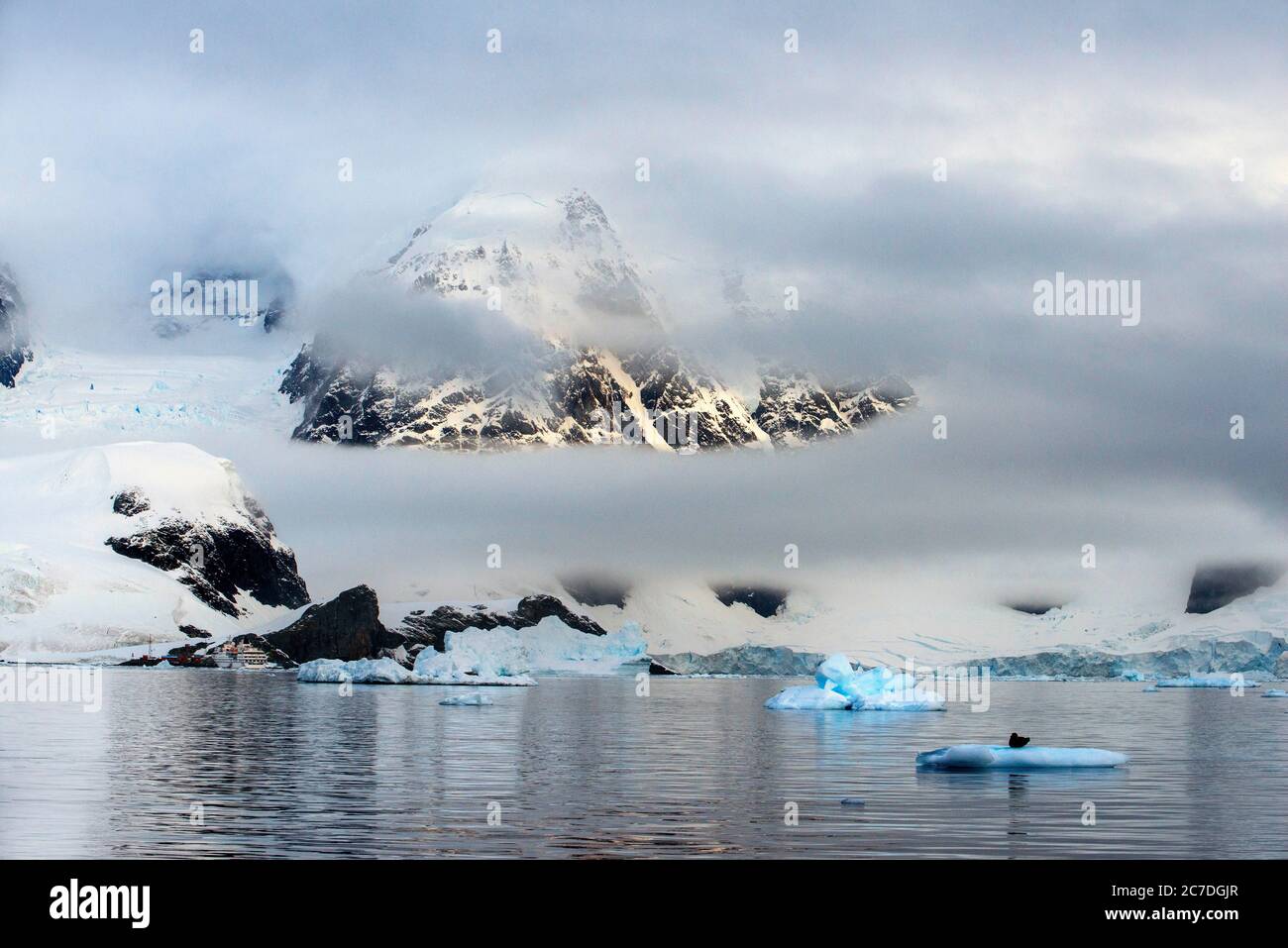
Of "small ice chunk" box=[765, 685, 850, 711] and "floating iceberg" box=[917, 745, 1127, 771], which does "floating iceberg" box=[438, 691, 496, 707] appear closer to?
"small ice chunk" box=[765, 685, 850, 711]

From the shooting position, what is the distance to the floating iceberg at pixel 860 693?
514 ft

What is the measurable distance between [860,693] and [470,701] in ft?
135

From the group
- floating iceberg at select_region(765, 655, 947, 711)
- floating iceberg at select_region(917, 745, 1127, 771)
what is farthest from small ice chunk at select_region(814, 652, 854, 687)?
floating iceberg at select_region(917, 745, 1127, 771)

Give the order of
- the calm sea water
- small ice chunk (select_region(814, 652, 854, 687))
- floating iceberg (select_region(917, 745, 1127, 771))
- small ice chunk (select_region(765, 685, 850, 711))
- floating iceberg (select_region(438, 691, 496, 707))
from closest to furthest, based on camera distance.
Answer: the calm sea water
floating iceberg (select_region(917, 745, 1127, 771))
floating iceberg (select_region(438, 691, 496, 707))
small ice chunk (select_region(814, 652, 854, 687))
small ice chunk (select_region(765, 685, 850, 711))

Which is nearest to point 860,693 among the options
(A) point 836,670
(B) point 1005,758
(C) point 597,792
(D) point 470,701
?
(A) point 836,670

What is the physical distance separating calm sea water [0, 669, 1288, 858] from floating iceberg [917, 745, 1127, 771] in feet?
4.05

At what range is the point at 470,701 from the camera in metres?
160

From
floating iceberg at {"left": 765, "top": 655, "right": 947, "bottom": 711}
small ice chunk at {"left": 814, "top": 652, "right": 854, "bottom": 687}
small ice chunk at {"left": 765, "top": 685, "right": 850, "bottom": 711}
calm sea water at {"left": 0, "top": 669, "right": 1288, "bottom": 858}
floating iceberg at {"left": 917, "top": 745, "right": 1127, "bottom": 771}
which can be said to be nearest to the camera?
calm sea water at {"left": 0, "top": 669, "right": 1288, "bottom": 858}

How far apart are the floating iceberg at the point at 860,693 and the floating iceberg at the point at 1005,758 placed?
79.6 m

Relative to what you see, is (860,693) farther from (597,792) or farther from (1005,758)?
(597,792)

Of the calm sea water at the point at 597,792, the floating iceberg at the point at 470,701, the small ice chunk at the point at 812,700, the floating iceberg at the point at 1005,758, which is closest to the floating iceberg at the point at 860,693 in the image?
the small ice chunk at the point at 812,700

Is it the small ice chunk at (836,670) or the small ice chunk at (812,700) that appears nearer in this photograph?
the small ice chunk at (836,670)

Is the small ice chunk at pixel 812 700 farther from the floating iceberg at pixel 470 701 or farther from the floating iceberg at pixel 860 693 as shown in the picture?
the floating iceberg at pixel 470 701

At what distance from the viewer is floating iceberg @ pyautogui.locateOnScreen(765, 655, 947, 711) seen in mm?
156750
